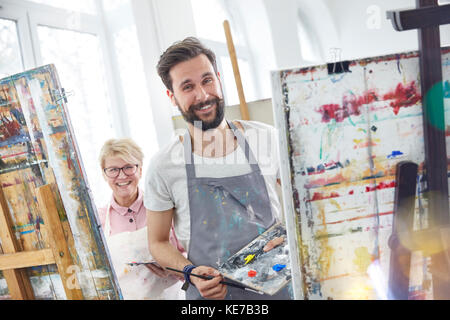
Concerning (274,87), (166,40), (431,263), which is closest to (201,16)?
(166,40)

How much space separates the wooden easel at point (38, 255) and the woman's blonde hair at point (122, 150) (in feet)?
0.80

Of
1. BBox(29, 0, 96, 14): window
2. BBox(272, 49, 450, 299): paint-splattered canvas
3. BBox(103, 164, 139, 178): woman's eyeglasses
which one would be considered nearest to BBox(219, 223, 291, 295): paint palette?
Result: BBox(272, 49, 450, 299): paint-splattered canvas

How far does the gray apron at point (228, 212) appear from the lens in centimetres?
85

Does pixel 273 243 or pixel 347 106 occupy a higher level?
pixel 347 106

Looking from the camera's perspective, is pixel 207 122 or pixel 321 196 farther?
pixel 207 122

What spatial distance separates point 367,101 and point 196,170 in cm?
45

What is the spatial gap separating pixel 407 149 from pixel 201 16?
0.59 m

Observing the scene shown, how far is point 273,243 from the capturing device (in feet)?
2.63

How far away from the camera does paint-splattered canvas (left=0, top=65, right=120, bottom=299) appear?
71cm

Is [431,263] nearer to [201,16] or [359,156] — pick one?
[359,156]

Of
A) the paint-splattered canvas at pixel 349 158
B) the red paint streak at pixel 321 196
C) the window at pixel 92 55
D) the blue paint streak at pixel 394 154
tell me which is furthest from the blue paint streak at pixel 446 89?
the window at pixel 92 55

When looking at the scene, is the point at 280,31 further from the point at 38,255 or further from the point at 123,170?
the point at 38,255

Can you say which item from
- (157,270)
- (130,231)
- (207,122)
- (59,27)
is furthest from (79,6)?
(157,270)

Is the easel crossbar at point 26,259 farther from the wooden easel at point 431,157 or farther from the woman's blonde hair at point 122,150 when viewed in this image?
the wooden easel at point 431,157
